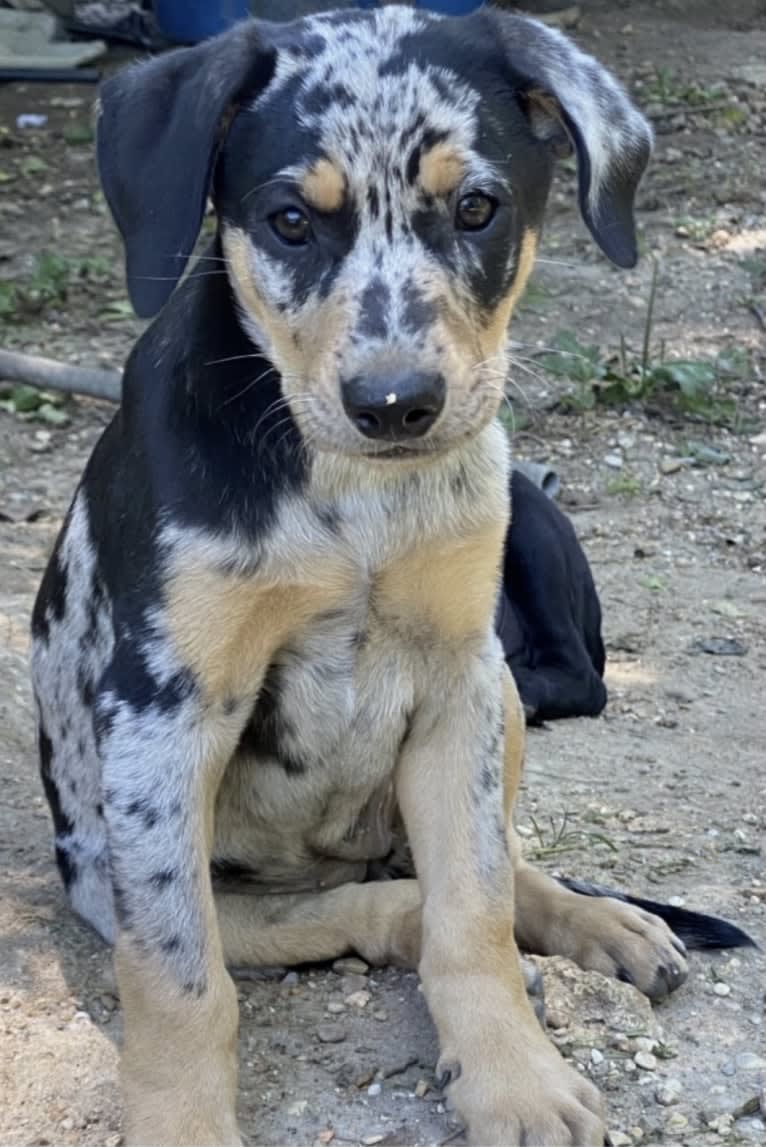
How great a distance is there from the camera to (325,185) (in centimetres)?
352

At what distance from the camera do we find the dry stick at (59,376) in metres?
7.65

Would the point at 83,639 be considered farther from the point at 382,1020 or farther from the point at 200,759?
the point at 382,1020

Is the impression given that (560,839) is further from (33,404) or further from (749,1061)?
(33,404)

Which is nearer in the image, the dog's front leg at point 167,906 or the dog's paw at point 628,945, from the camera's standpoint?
the dog's front leg at point 167,906

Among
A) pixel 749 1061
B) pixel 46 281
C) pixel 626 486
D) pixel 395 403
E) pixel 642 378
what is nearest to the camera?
pixel 395 403

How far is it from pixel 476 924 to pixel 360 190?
1.52 m

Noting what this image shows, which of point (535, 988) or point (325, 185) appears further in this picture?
point (535, 988)

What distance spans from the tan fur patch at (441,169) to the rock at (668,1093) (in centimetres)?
186

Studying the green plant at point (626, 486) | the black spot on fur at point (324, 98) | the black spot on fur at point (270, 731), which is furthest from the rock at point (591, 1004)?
the green plant at point (626, 486)

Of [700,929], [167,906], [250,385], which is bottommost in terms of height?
[700,929]

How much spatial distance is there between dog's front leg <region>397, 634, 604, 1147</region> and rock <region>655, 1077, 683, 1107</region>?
0.19 metres

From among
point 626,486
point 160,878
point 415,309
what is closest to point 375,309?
point 415,309

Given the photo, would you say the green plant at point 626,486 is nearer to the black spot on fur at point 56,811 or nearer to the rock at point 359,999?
the black spot on fur at point 56,811

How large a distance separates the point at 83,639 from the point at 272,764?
0.53m
